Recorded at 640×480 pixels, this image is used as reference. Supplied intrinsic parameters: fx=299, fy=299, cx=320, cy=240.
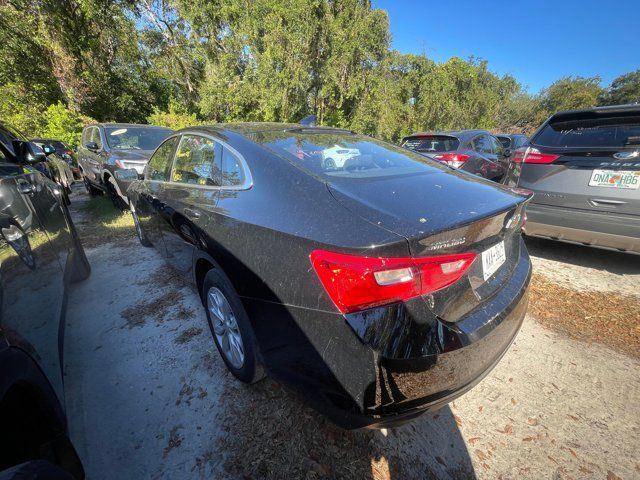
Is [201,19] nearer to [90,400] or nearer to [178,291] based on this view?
[178,291]

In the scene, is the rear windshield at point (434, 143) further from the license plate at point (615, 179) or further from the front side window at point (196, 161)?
the front side window at point (196, 161)

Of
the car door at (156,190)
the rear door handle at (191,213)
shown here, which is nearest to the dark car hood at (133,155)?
the car door at (156,190)

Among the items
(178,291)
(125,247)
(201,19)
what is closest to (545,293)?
(178,291)

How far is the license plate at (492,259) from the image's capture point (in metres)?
1.39

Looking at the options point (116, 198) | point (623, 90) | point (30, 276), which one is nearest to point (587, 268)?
point (30, 276)

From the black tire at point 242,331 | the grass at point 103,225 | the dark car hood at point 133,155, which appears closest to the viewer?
the black tire at point 242,331

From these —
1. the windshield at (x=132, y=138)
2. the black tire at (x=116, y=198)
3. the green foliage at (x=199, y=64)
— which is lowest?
the black tire at (x=116, y=198)

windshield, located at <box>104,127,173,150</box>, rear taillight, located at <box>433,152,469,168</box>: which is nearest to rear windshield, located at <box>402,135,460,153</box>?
rear taillight, located at <box>433,152,469,168</box>

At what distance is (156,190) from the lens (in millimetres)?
2727

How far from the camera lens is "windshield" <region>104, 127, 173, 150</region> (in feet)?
18.6

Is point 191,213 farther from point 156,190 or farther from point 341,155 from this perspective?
point 341,155

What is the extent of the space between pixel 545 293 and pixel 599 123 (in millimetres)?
1795

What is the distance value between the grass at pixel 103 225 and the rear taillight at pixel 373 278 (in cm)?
461

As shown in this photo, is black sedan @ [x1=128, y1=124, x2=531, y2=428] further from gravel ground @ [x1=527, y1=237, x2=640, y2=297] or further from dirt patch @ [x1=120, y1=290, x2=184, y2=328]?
gravel ground @ [x1=527, y1=237, x2=640, y2=297]
